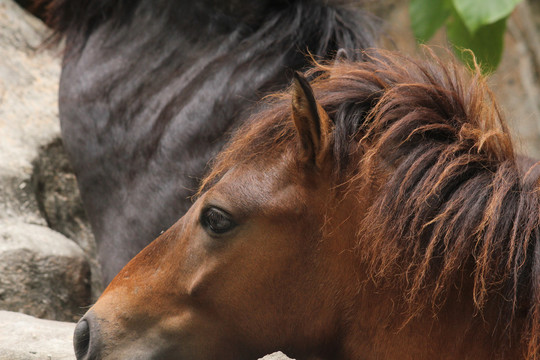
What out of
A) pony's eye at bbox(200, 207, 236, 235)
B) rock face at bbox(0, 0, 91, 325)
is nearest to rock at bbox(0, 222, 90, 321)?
rock face at bbox(0, 0, 91, 325)

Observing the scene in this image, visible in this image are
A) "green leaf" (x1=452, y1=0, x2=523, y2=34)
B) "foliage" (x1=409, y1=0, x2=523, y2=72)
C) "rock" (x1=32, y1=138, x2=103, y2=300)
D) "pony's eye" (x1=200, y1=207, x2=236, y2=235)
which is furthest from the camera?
"rock" (x1=32, y1=138, x2=103, y2=300)

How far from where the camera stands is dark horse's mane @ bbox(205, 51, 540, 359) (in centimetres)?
148

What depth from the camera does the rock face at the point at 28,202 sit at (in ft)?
8.46

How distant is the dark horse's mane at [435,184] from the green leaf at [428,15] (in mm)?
1490

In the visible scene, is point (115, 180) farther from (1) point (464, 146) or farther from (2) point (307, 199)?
(1) point (464, 146)

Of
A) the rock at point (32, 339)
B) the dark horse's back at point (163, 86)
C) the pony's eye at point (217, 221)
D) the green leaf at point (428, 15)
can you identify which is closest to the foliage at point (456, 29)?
the green leaf at point (428, 15)

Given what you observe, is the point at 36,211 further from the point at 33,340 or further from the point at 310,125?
the point at 310,125

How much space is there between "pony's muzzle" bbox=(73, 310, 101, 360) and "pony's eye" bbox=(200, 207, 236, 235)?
37 cm

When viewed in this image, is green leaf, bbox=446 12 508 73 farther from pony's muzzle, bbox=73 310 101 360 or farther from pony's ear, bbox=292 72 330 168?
pony's muzzle, bbox=73 310 101 360

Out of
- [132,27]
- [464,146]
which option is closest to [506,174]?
[464,146]

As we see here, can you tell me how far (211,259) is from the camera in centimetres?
163

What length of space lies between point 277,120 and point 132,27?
148 cm

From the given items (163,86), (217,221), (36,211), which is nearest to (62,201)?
(36,211)

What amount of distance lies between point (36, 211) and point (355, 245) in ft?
6.01
